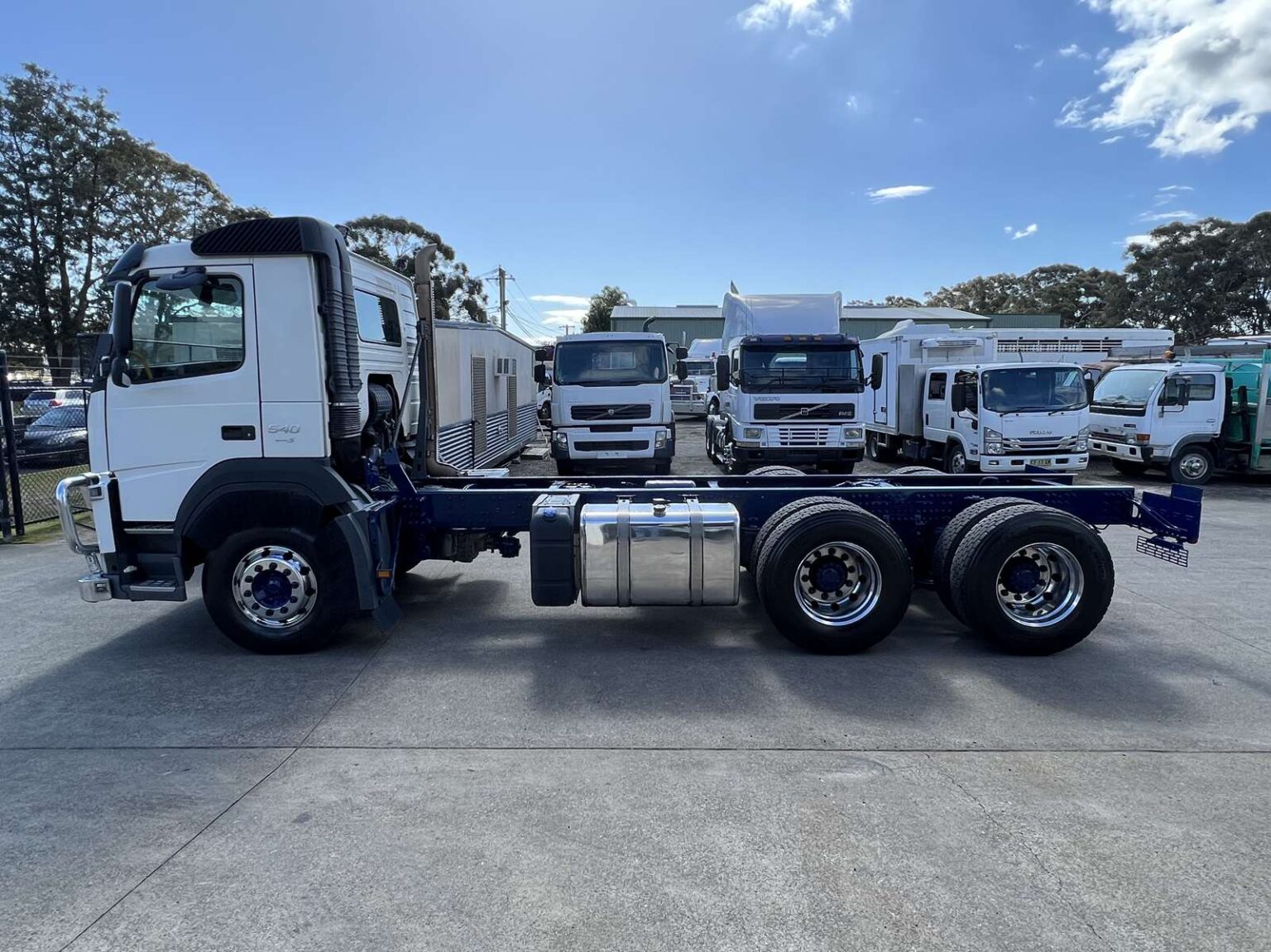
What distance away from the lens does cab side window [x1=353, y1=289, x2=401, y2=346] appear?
611cm

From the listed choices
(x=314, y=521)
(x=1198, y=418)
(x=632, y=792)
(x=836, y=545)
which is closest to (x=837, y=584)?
(x=836, y=545)

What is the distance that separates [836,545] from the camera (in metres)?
5.57

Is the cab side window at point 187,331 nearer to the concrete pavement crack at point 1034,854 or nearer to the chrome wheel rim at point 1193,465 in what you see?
the concrete pavement crack at point 1034,854

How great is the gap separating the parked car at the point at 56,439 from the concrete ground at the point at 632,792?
801 centimetres

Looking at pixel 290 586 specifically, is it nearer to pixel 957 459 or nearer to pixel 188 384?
pixel 188 384

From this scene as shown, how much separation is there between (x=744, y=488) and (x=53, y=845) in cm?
465

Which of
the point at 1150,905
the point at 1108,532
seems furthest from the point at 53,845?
the point at 1108,532

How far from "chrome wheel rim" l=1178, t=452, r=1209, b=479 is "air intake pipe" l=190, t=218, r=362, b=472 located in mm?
15986

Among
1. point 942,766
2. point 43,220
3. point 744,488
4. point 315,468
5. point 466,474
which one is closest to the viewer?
point 942,766

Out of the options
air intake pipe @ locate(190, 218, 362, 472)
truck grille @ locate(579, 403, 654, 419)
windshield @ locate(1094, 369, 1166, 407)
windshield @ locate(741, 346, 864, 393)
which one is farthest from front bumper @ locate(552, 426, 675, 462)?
windshield @ locate(1094, 369, 1166, 407)

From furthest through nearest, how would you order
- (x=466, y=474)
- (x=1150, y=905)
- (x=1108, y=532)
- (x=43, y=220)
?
(x=43, y=220)
(x=1108, y=532)
(x=466, y=474)
(x=1150, y=905)

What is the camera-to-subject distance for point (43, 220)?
31359 mm

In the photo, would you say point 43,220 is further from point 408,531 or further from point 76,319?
point 408,531

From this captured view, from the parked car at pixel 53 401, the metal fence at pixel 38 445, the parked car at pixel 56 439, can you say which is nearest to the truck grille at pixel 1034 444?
the metal fence at pixel 38 445
